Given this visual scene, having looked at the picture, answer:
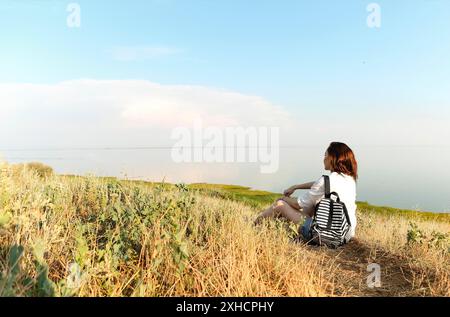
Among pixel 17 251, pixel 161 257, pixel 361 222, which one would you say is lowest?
pixel 361 222

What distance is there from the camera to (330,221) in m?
7.47

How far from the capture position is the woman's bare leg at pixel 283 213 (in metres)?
8.60

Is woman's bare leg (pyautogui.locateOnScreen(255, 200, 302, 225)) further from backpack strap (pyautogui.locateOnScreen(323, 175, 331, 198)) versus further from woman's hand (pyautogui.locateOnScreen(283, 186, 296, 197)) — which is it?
backpack strap (pyautogui.locateOnScreen(323, 175, 331, 198))

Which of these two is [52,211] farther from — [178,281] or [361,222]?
[361,222]

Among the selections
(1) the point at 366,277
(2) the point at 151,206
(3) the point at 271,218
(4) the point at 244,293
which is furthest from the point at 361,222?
(4) the point at 244,293

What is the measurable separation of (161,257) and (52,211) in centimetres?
302

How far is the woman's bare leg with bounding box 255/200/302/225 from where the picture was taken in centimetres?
860

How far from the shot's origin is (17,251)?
3.79 meters

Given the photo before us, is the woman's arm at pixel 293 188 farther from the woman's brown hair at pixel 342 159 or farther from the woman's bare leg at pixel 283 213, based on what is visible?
the woman's brown hair at pixel 342 159

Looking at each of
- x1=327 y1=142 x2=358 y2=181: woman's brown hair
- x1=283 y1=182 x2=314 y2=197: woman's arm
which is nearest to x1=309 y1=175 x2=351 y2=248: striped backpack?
x1=327 y1=142 x2=358 y2=181: woman's brown hair

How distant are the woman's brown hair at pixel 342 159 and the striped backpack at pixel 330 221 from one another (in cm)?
63

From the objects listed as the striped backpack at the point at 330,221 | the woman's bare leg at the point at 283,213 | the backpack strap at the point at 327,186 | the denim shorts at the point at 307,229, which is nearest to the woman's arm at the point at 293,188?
the woman's bare leg at the point at 283,213

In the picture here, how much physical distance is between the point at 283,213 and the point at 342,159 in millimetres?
1791
